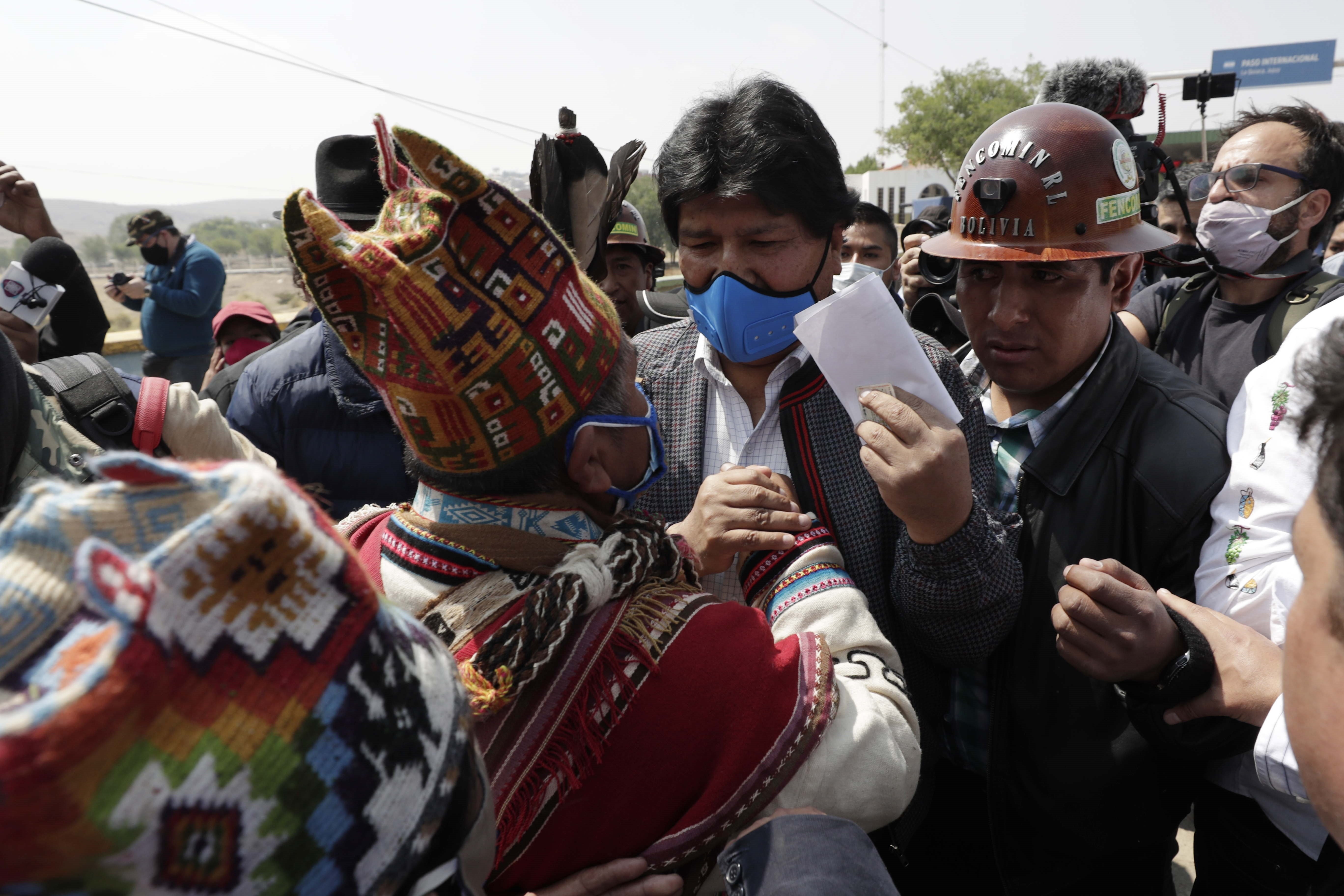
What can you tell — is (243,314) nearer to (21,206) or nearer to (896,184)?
(21,206)

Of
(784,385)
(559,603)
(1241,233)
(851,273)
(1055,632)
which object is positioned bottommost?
(1055,632)

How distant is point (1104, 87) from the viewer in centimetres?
398

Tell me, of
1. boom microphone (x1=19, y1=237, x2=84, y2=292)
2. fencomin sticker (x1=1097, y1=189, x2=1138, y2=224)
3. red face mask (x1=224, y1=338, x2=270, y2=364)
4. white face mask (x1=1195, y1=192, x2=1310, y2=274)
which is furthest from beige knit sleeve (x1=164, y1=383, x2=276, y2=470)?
white face mask (x1=1195, y1=192, x2=1310, y2=274)

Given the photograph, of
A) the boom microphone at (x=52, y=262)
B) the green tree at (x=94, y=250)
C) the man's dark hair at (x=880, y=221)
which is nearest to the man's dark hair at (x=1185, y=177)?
the man's dark hair at (x=880, y=221)

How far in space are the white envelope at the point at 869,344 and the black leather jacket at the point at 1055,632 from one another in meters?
0.39

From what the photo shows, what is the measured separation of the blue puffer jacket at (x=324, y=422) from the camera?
2.51 m

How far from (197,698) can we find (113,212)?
14329cm

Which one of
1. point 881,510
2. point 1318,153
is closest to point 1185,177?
point 1318,153

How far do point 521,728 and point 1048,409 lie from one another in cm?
141

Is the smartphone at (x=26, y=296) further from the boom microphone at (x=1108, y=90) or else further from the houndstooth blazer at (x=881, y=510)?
the boom microphone at (x=1108, y=90)

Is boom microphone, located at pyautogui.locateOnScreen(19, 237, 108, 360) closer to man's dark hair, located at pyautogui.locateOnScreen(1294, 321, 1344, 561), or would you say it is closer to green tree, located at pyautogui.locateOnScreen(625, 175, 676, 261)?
man's dark hair, located at pyautogui.locateOnScreen(1294, 321, 1344, 561)

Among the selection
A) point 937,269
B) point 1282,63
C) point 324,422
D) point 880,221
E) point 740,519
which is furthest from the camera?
point 1282,63

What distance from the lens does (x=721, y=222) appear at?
2039 millimetres

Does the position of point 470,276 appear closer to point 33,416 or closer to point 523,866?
point 523,866
